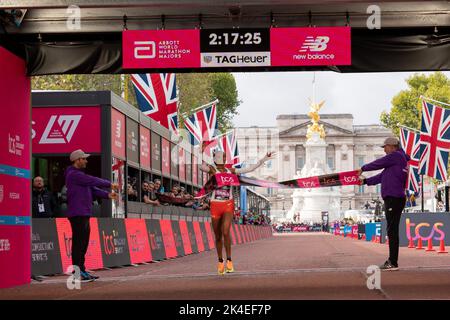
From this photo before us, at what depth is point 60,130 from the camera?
22375 mm

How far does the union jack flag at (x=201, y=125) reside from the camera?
3962 centimetres

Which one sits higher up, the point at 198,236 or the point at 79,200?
the point at 79,200

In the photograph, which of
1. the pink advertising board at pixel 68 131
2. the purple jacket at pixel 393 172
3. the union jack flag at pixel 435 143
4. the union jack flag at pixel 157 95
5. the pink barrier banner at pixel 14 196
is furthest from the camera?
the union jack flag at pixel 435 143

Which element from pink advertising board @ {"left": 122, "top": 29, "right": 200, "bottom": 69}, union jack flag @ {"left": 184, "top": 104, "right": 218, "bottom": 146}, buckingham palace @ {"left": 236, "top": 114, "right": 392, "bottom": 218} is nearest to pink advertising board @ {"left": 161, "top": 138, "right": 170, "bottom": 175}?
union jack flag @ {"left": 184, "top": 104, "right": 218, "bottom": 146}

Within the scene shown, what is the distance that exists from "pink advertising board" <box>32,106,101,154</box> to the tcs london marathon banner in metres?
9.72

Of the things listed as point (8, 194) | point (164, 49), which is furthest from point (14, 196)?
point (164, 49)

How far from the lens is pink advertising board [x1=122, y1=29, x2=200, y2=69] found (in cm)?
1266

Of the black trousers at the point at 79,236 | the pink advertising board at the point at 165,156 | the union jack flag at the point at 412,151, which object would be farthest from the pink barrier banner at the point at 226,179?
the union jack flag at the point at 412,151

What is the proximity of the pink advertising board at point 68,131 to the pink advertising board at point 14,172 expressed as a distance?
27.5ft

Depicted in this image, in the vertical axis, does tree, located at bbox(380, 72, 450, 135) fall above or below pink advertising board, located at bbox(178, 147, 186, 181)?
above

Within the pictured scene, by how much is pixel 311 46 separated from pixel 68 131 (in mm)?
11125

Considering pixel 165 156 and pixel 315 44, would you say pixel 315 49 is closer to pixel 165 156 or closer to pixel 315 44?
pixel 315 44

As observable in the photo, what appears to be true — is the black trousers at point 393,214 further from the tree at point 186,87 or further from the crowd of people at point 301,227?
the crowd of people at point 301,227

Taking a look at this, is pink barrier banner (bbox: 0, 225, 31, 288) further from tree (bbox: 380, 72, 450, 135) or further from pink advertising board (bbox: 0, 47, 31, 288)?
tree (bbox: 380, 72, 450, 135)
